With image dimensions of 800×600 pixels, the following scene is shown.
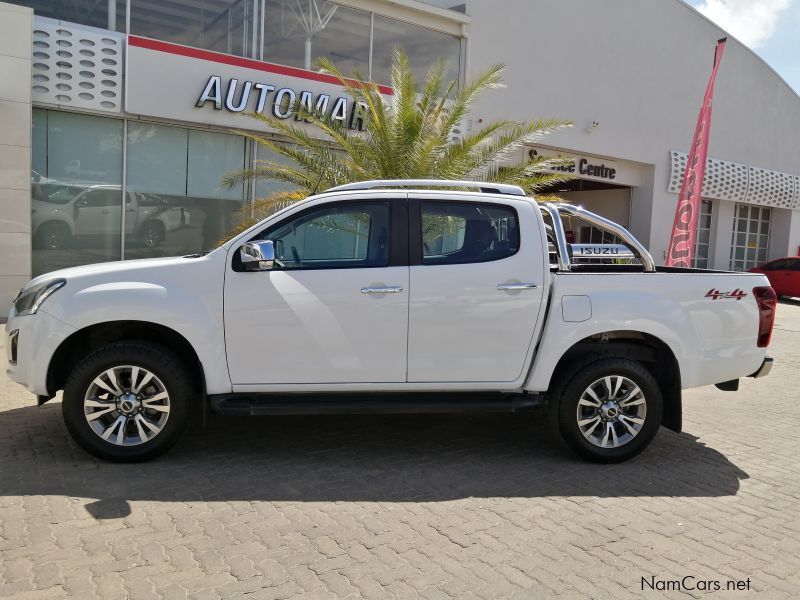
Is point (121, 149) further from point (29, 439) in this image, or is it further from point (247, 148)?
point (29, 439)

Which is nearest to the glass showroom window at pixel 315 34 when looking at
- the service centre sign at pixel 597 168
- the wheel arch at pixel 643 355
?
the service centre sign at pixel 597 168

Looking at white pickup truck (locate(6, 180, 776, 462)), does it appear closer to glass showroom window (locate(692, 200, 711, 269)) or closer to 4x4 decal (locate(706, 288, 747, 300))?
4x4 decal (locate(706, 288, 747, 300))

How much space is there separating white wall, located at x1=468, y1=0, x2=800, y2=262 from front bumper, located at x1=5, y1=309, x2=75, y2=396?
1300 centimetres

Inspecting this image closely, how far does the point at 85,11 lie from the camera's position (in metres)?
11.6

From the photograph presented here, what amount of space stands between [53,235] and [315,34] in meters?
6.33

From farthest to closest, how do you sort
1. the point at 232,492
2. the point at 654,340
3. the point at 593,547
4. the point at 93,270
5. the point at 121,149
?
the point at 121,149 < the point at 654,340 < the point at 93,270 < the point at 232,492 < the point at 593,547

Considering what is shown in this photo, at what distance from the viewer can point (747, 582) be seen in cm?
348

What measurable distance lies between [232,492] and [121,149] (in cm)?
919

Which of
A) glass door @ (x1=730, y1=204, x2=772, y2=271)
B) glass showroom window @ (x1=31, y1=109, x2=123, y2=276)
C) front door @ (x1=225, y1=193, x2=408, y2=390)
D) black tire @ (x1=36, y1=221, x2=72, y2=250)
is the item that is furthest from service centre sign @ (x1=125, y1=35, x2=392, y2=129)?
glass door @ (x1=730, y1=204, x2=772, y2=271)

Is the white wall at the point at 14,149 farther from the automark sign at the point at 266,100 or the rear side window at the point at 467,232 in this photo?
the rear side window at the point at 467,232

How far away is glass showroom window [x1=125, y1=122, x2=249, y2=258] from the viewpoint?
12195 millimetres

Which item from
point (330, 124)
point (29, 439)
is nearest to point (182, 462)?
point (29, 439)

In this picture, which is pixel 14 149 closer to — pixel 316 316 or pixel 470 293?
pixel 316 316

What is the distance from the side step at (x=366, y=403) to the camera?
15.8ft
